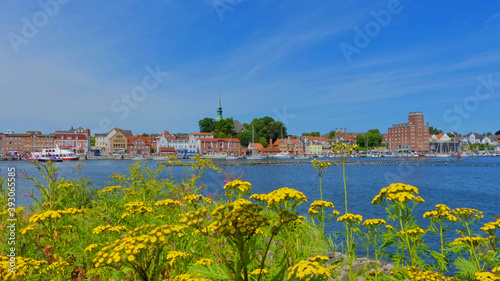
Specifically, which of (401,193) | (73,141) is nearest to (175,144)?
(73,141)

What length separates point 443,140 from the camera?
197 metres

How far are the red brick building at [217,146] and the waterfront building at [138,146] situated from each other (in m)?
30.6

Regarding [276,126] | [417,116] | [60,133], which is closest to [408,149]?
[417,116]

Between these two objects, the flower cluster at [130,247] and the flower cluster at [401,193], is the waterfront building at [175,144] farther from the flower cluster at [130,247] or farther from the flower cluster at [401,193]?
the flower cluster at [130,247]

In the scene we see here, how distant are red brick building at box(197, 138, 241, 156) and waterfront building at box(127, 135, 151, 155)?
101 feet

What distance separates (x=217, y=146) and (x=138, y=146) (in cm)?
4169

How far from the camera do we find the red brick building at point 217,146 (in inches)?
5271

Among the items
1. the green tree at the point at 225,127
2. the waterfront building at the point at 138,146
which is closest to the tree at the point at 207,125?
the green tree at the point at 225,127

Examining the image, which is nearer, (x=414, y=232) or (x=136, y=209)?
(x=414, y=232)

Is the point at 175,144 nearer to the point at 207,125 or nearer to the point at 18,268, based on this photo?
the point at 207,125

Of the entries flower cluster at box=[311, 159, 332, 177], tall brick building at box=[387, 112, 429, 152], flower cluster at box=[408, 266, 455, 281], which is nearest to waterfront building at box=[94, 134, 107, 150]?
flower cluster at box=[311, 159, 332, 177]

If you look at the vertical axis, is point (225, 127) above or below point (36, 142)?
above

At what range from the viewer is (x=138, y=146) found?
143m

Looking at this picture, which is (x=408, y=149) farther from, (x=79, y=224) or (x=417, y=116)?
(x=79, y=224)
